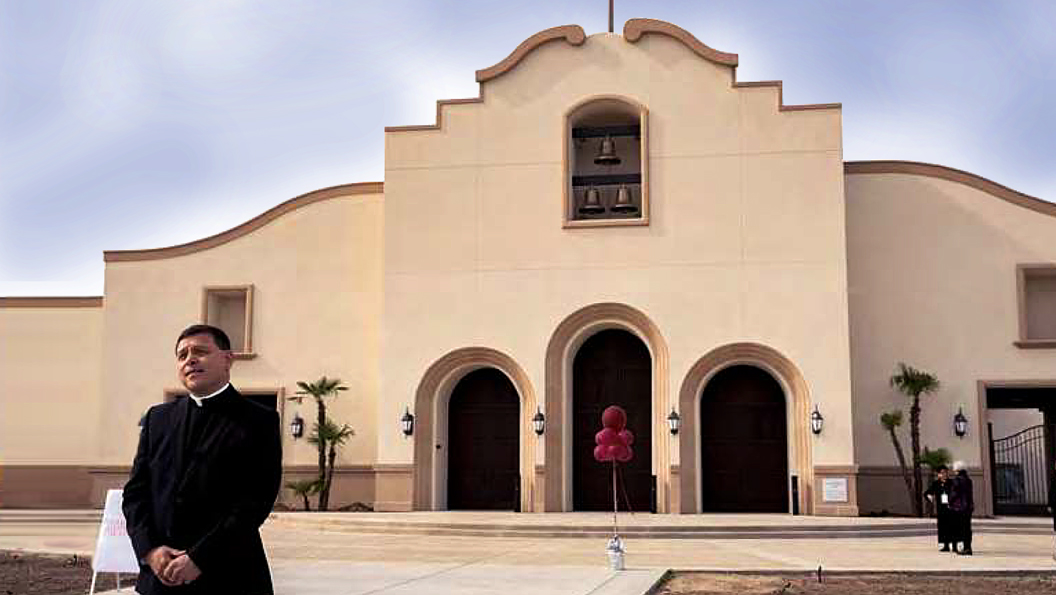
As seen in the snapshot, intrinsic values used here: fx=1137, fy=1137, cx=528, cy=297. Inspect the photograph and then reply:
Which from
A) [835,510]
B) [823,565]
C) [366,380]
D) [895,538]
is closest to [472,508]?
[366,380]

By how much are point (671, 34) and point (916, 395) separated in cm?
1009

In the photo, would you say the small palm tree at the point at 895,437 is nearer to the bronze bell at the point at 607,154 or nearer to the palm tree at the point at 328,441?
the bronze bell at the point at 607,154

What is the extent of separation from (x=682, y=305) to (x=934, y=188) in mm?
7004

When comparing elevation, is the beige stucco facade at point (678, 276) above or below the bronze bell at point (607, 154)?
below

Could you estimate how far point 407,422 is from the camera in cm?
2644

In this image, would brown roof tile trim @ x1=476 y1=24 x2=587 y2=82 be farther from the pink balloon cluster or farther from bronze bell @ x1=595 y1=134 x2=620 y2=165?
the pink balloon cluster

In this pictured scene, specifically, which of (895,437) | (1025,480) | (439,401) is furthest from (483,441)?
(1025,480)

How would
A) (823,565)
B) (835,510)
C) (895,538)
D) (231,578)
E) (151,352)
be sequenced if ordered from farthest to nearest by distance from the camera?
(151,352) < (835,510) < (895,538) < (823,565) < (231,578)

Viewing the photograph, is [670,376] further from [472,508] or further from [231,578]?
[231,578]

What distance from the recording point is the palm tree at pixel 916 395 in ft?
84.0

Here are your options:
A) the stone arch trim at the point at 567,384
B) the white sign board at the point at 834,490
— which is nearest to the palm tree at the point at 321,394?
the stone arch trim at the point at 567,384

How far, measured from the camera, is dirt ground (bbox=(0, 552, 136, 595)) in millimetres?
12617

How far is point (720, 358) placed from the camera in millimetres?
25781

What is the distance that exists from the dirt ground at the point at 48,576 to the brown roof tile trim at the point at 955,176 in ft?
64.5
